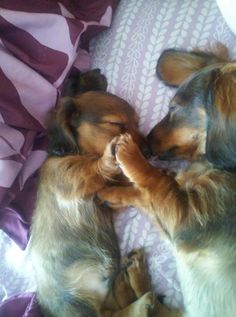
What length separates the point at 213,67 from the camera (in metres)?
1.74

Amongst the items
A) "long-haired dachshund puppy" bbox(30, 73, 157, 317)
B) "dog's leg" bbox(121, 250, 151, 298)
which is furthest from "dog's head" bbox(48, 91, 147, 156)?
"dog's leg" bbox(121, 250, 151, 298)

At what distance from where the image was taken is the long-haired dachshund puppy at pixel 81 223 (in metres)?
2.00

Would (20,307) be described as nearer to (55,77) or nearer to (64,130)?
(64,130)

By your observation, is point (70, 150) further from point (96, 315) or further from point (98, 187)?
point (96, 315)

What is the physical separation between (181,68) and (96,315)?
3.33ft

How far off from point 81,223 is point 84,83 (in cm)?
62

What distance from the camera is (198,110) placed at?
1818 mm

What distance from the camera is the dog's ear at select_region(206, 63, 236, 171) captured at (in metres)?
1.49

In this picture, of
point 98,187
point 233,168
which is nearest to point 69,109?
point 98,187

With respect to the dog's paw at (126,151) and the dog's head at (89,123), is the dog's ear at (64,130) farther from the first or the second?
the dog's paw at (126,151)

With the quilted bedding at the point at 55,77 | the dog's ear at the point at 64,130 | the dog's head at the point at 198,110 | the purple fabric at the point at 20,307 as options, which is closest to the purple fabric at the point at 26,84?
the quilted bedding at the point at 55,77

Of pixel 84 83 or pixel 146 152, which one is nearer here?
pixel 146 152

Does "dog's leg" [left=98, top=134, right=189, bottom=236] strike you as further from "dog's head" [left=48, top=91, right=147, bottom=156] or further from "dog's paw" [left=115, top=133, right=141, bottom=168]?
"dog's head" [left=48, top=91, right=147, bottom=156]

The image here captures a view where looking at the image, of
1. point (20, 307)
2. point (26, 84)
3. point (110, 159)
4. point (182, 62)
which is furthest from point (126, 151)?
point (20, 307)
